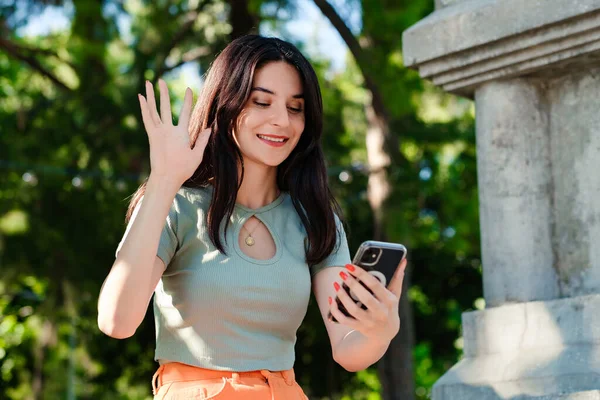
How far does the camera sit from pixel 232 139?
270cm

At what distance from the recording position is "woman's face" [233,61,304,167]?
2.65 m

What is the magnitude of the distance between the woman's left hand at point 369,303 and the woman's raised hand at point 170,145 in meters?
0.47

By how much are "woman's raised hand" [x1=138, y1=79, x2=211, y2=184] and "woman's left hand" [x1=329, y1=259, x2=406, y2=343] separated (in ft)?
1.54

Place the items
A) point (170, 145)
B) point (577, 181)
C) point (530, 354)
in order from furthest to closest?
point (577, 181) → point (530, 354) → point (170, 145)

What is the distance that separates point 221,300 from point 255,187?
1.38 ft

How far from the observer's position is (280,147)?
8.75 feet

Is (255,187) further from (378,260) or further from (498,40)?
(498,40)

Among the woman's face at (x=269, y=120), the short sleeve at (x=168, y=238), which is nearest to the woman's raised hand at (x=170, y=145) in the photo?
the short sleeve at (x=168, y=238)

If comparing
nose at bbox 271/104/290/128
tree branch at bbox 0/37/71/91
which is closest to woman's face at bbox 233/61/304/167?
nose at bbox 271/104/290/128

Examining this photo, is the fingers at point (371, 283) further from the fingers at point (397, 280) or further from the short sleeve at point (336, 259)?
the short sleeve at point (336, 259)

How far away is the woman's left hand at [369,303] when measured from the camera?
2.26 meters

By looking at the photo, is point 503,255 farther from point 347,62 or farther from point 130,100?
point 347,62

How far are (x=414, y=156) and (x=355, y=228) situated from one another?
1.15 m

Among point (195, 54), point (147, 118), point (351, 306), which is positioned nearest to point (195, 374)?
point (351, 306)
